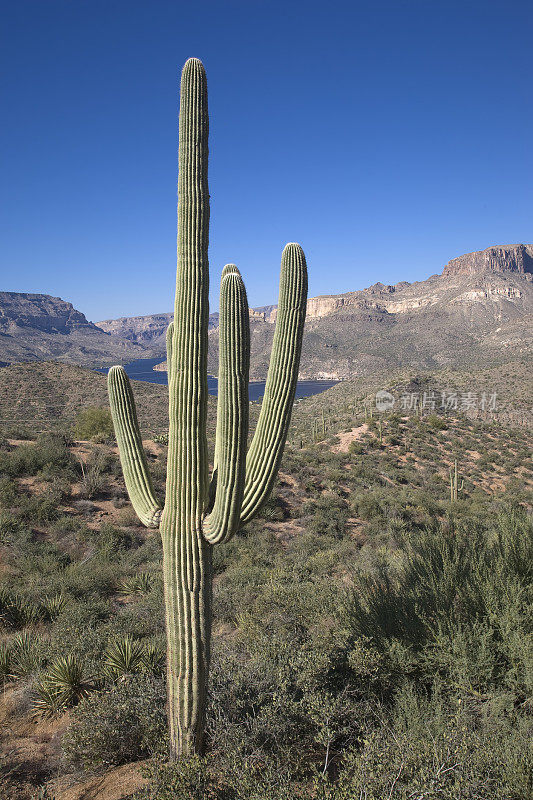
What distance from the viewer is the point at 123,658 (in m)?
5.08

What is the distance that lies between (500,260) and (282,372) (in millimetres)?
143217

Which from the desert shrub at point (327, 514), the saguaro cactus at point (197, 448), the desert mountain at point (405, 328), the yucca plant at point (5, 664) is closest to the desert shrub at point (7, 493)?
the yucca plant at point (5, 664)

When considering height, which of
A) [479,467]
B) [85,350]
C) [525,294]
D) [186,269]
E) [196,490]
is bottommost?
[479,467]

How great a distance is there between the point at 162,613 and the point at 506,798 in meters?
5.09

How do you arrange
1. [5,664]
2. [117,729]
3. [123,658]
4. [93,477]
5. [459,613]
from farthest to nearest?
[93,477] < [5,664] < [123,658] < [459,613] < [117,729]

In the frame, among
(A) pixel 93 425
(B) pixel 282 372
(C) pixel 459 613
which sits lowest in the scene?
(C) pixel 459 613

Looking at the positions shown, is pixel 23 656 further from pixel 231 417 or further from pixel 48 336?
pixel 48 336

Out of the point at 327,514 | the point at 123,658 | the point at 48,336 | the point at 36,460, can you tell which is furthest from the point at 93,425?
the point at 48,336

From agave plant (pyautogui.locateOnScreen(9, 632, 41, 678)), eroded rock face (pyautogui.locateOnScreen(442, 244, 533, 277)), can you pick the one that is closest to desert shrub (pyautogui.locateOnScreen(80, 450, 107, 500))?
agave plant (pyautogui.locateOnScreen(9, 632, 41, 678))

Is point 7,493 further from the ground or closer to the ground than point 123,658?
further from the ground

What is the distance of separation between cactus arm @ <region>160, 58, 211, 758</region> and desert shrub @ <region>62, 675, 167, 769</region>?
1.37ft

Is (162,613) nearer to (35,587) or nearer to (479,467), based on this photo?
(35,587)

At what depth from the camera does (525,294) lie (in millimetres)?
95875

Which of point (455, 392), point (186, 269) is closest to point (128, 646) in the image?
point (186, 269)
